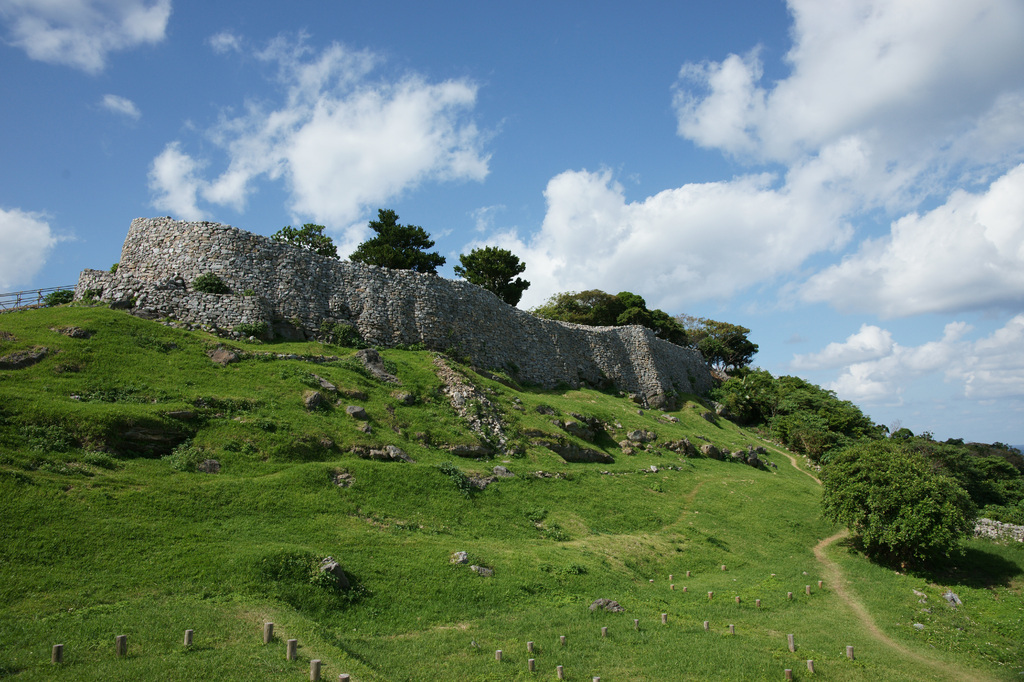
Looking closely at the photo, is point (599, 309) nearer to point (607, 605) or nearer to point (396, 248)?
point (396, 248)

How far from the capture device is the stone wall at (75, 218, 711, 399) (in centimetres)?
3262

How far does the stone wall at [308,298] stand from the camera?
3262cm

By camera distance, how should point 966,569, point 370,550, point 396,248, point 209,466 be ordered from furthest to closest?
1. point 396,248
2. point 966,569
3. point 209,466
4. point 370,550

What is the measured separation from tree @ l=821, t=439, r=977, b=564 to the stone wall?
2426 cm

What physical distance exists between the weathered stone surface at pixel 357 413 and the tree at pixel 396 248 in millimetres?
30314

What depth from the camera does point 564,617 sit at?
15.9m

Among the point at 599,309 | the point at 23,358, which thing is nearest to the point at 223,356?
the point at 23,358

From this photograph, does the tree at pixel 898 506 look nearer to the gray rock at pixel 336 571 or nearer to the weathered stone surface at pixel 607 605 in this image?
the weathered stone surface at pixel 607 605

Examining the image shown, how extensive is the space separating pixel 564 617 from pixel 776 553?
46.2 ft

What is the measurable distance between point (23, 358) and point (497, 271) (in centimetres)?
4410

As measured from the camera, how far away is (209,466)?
1933 centimetres

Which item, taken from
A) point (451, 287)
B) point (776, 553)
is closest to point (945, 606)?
point (776, 553)

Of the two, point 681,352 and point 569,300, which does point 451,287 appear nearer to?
point 681,352

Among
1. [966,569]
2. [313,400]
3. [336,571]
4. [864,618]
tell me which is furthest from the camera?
[313,400]
